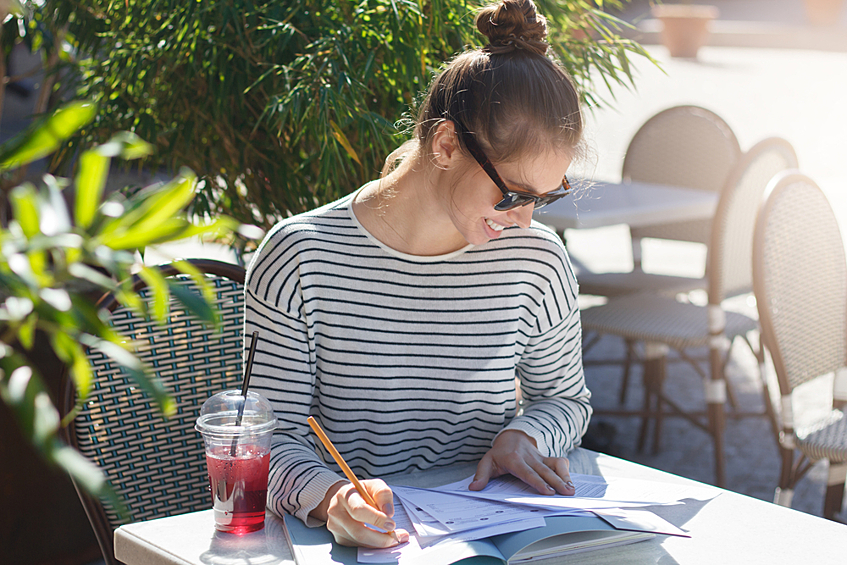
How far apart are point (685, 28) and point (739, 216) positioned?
12210 mm

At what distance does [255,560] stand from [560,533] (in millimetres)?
362

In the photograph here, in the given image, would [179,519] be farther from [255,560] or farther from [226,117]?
[226,117]

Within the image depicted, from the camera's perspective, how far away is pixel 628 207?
3.17m

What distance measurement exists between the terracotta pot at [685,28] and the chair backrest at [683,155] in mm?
11069

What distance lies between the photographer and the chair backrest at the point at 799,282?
203 centimetres

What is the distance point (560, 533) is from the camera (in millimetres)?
994

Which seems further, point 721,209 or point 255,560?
point 721,209

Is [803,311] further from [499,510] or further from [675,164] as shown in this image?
[675,164]

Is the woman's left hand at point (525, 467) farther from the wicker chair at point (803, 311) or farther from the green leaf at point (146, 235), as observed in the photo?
the wicker chair at point (803, 311)

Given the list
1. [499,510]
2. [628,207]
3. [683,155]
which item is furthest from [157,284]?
[683,155]

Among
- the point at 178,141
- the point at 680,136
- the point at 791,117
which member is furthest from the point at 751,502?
the point at 791,117

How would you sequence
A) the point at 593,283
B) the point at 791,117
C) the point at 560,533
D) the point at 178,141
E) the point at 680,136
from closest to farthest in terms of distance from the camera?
the point at 560,533, the point at 178,141, the point at 593,283, the point at 680,136, the point at 791,117

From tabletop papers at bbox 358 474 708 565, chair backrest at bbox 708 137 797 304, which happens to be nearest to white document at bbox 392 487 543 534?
tabletop papers at bbox 358 474 708 565

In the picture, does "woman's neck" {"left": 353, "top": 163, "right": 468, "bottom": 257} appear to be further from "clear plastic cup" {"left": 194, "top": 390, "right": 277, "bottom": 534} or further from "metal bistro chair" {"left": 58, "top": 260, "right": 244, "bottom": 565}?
"clear plastic cup" {"left": 194, "top": 390, "right": 277, "bottom": 534}
